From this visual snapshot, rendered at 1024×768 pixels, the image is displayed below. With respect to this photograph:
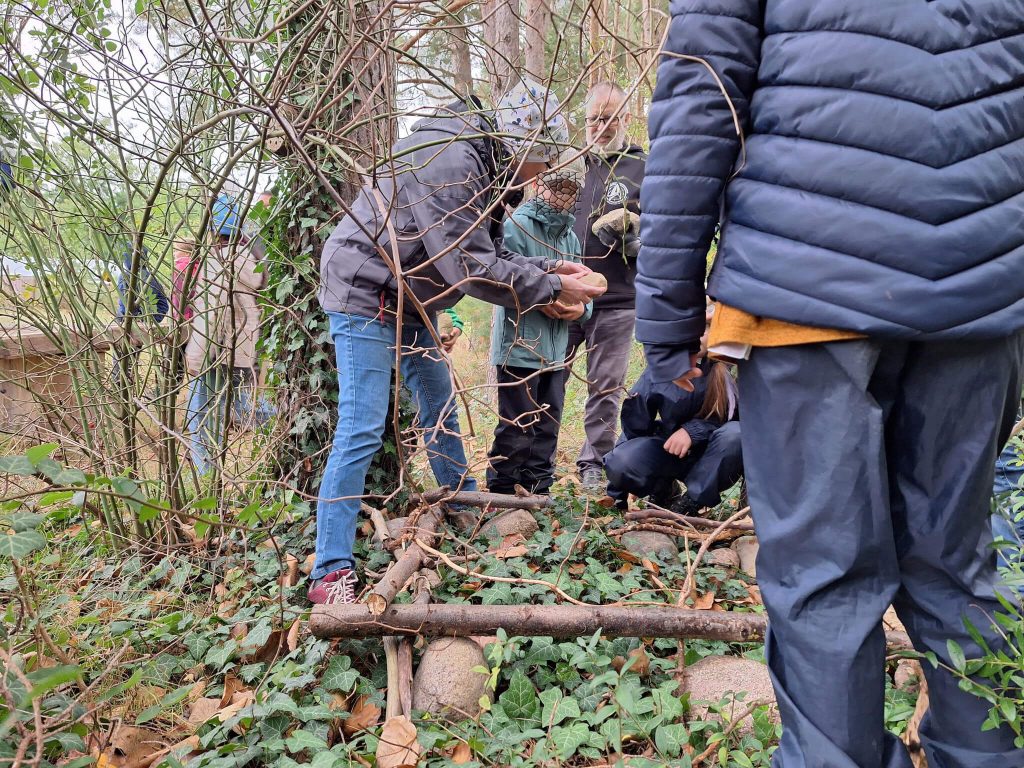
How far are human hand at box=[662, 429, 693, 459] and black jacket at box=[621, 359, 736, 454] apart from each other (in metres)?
0.03

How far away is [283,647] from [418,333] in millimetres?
1478

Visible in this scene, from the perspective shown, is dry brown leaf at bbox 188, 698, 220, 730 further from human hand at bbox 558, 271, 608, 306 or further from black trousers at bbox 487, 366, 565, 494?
human hand at bbox 558, 271, 608, 306

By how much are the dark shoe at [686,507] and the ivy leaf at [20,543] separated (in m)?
2.89

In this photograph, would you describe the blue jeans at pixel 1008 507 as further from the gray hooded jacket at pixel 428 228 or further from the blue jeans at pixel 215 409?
the blue jeans at pixel 215 409

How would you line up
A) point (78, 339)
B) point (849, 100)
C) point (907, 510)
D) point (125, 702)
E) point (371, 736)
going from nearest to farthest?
point (849, 100) < point (907, 510) < point (371, 736) < point (125, 702) < point (78, 339)

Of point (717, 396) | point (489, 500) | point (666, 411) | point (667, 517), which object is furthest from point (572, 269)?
point (667, 517)

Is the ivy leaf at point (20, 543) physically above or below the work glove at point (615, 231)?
below

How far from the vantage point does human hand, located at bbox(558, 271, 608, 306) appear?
3.12 m

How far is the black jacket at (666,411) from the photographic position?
3344 millimetres

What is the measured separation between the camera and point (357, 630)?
213 cm

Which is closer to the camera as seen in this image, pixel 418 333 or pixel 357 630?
pixel 357 630

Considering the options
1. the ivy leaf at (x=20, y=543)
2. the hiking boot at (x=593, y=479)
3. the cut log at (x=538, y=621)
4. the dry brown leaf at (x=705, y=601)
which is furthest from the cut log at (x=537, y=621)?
the hiking boot at (x=593, y=479)

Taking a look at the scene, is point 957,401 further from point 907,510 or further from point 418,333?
point 418,333

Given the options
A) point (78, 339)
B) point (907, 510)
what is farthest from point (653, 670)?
point (78, 339)
